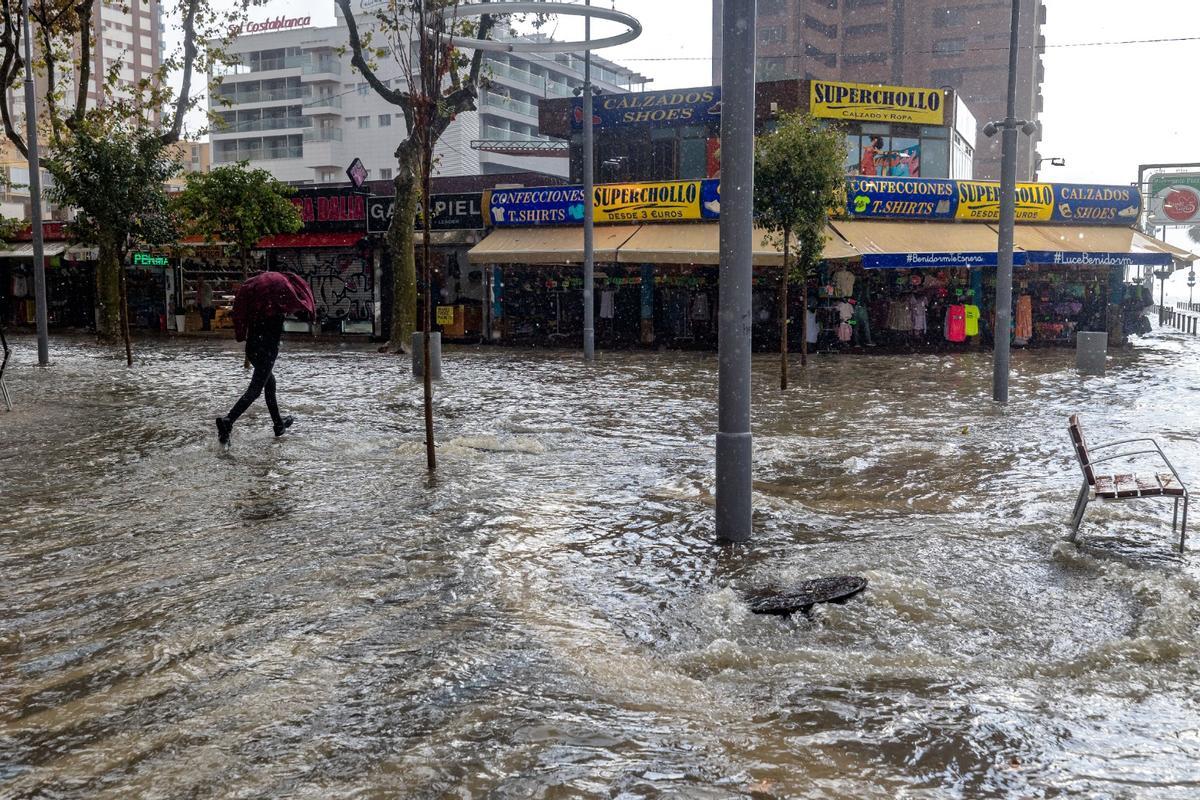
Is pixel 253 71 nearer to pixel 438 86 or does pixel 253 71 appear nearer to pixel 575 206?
pixel 575 206

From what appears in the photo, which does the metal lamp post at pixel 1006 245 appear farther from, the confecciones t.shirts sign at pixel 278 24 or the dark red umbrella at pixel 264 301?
the confecciones t.shirts sign at pixel 278 24

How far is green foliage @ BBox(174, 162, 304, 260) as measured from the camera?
85.9ft

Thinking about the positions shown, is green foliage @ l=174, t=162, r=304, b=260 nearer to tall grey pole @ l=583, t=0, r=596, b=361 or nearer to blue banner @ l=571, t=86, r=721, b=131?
tall grey pole @ l=583, t=0, r=596, b=361

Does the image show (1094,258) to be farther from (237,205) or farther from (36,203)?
(36,203)

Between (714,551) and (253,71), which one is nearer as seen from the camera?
(714,551)

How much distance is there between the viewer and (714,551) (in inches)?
270

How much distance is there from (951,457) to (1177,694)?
20.1ft

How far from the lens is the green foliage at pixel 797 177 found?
16891 millimetres

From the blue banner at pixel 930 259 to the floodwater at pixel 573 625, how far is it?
1382 centimetres

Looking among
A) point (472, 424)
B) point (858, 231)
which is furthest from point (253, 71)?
point (472, 424)

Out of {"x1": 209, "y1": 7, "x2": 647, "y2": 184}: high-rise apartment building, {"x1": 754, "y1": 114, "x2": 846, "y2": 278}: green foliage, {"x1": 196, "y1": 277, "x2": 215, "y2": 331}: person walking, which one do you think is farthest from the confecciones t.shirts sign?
{"x1": 754, "y1": 114, "x2": 846, "y2": 278}: green foliage

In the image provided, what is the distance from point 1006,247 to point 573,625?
12.0 meters

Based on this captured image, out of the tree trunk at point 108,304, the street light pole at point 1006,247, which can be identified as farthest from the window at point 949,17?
the street light pole at point 1006,247

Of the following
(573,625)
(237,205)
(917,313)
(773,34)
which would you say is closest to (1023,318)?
(917,313)
